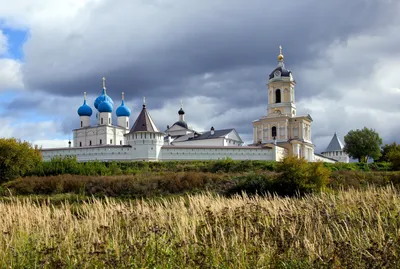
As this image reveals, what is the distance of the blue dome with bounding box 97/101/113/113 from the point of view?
192 ft

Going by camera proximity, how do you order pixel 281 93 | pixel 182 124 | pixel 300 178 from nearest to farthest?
pixel 300 178
pixel 281 93
pixel 182 124

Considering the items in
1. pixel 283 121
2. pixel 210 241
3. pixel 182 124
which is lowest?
pixel 210 241

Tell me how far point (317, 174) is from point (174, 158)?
20.6m

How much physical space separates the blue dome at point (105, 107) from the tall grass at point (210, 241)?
172ft

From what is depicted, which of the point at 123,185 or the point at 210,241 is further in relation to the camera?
the point at 123,185

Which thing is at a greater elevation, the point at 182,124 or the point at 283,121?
the point at 182,124

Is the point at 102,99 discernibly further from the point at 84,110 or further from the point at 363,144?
the point at 363,144

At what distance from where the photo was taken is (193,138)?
58.0m

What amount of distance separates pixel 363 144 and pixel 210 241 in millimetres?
51112

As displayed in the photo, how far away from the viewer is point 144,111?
41.2 metres

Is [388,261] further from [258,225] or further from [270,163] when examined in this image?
[270,163]

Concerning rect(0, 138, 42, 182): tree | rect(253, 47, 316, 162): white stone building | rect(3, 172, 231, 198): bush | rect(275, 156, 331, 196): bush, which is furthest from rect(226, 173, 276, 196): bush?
rect(253, 47, 316, 162): white stone building

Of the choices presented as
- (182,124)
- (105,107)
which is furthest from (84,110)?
(182,124)

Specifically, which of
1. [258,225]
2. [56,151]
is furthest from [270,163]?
[258,225]
